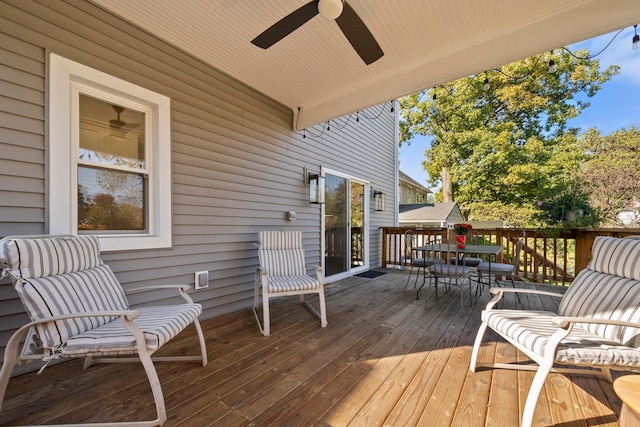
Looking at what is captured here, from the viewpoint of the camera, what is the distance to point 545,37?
2.57 m

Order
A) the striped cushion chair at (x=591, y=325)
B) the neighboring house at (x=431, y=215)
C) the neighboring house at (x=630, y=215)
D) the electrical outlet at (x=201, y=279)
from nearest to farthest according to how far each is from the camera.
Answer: the striped cushion chair at (x=591, y=325)
the electrical outlet at (x=201, y=279)
the neighboring house at (x=630, y=215)
the neighboring house at (x=431, y=215)

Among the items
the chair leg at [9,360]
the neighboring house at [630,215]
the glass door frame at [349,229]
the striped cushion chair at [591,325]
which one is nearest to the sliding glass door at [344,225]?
the glass door frame at [349,229]

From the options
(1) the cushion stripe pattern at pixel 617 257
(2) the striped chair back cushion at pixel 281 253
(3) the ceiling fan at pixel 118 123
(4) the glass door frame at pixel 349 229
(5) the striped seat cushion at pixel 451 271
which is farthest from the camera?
(4) the glass door frame at pixel 349 229

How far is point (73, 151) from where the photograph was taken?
2.34 meters

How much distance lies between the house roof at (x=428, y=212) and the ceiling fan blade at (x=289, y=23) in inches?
401

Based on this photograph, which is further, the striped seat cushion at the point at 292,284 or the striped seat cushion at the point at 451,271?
the striped seat cushion at the point at 451,271

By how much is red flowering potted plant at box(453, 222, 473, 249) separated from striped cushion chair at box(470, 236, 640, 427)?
174cm

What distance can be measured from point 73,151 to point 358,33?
8.46 ft

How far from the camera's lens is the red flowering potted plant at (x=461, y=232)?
405cm

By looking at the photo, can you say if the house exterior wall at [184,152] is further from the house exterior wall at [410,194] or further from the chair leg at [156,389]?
the house exterior wall at [410,194]

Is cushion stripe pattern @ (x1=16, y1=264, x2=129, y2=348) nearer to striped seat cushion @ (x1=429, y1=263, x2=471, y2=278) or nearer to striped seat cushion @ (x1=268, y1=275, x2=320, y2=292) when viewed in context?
striped seat cushion @ (x1=268, y1=275, x2=320, y2=292)

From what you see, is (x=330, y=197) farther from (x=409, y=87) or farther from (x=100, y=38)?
(x=100, y=38)

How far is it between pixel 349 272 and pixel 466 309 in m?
2.51

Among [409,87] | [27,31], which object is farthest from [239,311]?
[409,87]
